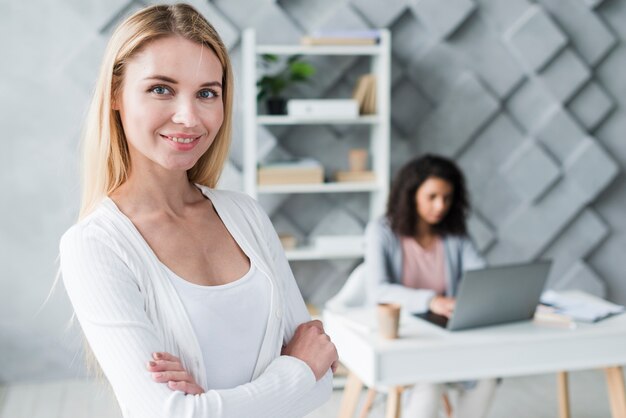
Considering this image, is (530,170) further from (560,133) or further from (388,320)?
(388,320)

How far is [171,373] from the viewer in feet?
3.57

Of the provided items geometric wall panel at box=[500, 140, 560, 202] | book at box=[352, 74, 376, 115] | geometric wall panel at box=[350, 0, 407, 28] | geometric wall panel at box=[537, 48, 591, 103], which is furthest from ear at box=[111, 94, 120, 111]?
geometric wall panel at box=[537, 48, 591, 103]

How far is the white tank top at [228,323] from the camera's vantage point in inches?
45.4

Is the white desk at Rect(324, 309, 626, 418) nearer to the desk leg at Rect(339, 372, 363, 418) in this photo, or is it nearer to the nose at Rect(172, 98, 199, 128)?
the desk leg at Rect(339, 372, 363, 418)

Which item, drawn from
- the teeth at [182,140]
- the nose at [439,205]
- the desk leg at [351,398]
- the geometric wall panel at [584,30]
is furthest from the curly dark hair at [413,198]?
the teeth at [182,140]

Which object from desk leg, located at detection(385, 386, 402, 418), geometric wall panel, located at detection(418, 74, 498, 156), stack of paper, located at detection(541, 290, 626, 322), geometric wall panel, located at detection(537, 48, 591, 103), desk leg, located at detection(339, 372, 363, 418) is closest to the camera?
desk leg, located at detection(385, 386, 402, 418)

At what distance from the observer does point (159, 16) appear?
117cm

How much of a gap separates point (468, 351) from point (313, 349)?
3.91 ft

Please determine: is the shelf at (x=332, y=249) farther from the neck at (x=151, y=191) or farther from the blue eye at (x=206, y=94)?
→ the blue eye at (x=206, y=94)

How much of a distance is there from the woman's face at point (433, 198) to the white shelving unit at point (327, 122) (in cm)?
54

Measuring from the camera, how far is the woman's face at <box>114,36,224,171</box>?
44.7 inches

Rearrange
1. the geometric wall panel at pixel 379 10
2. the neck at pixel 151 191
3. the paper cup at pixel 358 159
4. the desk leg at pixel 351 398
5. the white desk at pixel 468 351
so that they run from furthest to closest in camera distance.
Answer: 1. the geometric wall panel at pixel 379 10
2. the paper cup at pixel 358 159
3. the desk leg at pixel 351 398
4. the white desk at pixel 468 351
5. the neck at pixel 151 191

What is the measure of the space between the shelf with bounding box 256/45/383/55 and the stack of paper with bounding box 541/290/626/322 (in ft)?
4.73

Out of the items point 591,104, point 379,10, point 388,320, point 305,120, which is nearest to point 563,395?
point 388,320
